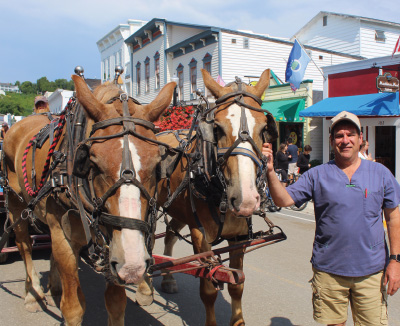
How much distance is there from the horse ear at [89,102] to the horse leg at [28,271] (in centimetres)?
273

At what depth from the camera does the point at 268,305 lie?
15.5ft

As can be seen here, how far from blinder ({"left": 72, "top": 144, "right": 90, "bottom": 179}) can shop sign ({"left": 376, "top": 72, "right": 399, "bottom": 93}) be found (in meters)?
12.5

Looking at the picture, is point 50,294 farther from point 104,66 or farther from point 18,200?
point 104,66

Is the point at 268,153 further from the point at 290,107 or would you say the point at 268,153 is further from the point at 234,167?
the point at 290,107

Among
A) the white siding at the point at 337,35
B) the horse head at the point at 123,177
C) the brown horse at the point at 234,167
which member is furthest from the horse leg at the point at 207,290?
the white siding at the point at 337,35

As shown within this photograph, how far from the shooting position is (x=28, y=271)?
4.85 meters

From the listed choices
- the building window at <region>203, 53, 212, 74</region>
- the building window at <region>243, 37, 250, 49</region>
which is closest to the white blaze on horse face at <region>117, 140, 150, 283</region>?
the building window at <region>203, 53, 212, 74</region>

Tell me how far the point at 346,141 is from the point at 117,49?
3662 cm

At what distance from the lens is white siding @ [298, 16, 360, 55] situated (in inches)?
1004

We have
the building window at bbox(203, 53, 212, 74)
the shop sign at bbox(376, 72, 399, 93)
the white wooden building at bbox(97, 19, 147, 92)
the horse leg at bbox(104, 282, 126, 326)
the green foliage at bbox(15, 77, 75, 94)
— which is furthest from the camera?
the green foliage at bbox(15, 77, 75, 94)

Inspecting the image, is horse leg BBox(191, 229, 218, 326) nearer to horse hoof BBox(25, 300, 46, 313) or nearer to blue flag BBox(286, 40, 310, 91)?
horse hoof BBox(25, 300, 46, 313)

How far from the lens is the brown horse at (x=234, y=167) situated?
291 cm

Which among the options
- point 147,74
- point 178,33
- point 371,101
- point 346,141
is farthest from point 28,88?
point 346,141

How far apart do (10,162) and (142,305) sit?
2.45 meters
